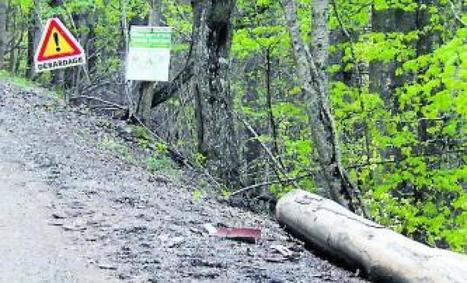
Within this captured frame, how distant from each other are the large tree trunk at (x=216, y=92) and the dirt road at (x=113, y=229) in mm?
1338

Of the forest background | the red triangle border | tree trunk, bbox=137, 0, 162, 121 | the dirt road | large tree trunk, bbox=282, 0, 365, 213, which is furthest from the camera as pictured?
tree trunk, bbox=137, 0, 162, 121

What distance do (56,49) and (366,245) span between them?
32.6 ft

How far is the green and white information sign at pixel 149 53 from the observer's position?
13453 mm

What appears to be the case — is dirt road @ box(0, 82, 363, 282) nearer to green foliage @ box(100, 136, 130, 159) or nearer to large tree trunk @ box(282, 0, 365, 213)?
green foliage @ box(100, 136, 130, 159)

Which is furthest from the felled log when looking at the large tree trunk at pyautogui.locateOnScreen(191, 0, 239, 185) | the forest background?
the large tree trunk at pyautogui.locateOnScreen(191, 0, 239, 185)

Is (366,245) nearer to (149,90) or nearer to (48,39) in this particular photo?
(48,39)

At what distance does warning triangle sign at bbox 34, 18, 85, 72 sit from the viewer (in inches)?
555

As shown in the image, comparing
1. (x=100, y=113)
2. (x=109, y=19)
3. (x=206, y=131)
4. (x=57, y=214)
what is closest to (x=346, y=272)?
(x=57, y=214)

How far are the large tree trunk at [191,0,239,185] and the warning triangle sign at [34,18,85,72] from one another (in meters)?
3.32

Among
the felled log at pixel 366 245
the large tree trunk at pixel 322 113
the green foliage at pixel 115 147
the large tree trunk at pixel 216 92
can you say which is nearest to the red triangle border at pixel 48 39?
the green foliage at pixel 115 147

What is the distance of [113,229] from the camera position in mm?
7172

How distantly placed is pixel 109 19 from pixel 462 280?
22.9 meters

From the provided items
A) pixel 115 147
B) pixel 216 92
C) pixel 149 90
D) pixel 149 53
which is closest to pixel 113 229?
pixel 216 92

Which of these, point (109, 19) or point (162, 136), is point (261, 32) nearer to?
point (162, 136)
